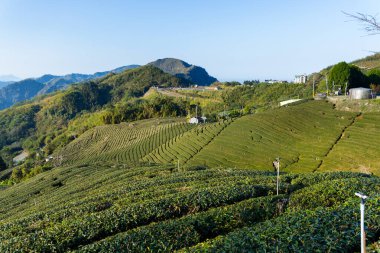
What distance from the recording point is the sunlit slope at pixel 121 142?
232 ft

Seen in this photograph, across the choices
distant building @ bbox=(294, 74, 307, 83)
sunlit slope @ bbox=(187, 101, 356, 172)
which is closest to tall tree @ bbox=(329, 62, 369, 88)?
sunlit slope @ bbox=(187, 101, 356, 172)

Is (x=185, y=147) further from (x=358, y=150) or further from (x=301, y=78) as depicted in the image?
(x=301, y=78)

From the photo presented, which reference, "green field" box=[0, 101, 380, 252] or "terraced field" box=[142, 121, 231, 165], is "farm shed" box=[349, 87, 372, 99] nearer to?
"green field" box=[0, 101, 380, 252]

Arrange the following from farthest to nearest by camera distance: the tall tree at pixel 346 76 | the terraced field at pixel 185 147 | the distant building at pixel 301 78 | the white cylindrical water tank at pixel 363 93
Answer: the distant building at pixel 301 78 → the tall tree at pixel 346 76 → the white cylindrical water tank at pixel 363 93 → the terraced field at pixel 185 147

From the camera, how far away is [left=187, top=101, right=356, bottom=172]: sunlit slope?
44.4 meters

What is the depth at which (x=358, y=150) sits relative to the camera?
4316 centimetres

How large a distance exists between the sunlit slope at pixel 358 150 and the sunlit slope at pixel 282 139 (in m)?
1.23

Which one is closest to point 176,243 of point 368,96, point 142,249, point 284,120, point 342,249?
point 142,249

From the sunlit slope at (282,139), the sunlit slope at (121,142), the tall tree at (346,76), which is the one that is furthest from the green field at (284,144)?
the tall tree at (346,76)

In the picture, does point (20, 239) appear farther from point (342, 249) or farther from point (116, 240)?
point (342, 249)


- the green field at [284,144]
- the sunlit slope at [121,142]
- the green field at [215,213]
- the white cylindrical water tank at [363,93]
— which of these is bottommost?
the sunlit slope at [121,142]

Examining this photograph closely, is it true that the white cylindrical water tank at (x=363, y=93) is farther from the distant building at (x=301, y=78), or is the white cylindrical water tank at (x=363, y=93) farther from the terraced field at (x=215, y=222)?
the distant building at (x=301, y=78)

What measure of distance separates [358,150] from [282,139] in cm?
1176

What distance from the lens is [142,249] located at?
470 inches
